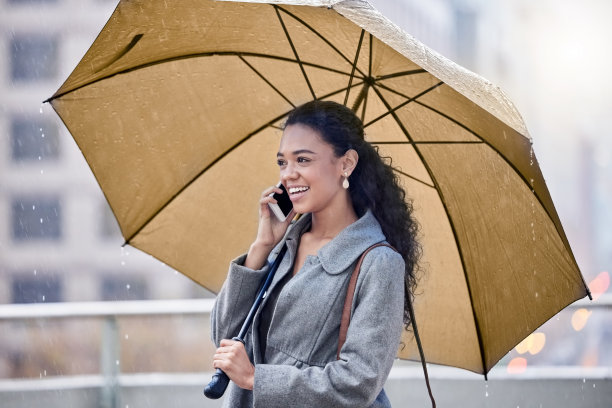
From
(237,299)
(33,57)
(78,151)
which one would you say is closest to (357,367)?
(237,299)

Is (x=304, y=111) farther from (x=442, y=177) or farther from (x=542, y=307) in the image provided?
(x=542, y=307)

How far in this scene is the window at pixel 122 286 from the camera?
2473 inches

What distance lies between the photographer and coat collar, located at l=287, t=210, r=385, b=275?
262 centimetres

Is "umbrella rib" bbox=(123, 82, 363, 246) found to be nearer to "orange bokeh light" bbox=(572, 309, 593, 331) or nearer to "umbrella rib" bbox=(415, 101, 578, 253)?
"umbrella rib" bbox=(415, 101, 578, 253)

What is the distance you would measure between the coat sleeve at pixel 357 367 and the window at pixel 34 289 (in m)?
64.0

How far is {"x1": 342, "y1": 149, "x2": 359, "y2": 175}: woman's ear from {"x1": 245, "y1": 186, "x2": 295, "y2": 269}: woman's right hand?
25 centimetres

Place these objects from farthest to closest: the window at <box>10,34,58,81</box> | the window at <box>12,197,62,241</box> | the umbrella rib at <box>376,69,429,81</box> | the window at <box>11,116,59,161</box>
Result: the window at <box>10,34,58,81</box> → the window at <box>11,116,59,161</box> → the window at <box>12,197,62,241</box> → the umbrella rib at <box>376,69,429,81</box>

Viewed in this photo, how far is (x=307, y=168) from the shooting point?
8.87 feet

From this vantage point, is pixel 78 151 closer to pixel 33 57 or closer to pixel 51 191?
pixel 51 191

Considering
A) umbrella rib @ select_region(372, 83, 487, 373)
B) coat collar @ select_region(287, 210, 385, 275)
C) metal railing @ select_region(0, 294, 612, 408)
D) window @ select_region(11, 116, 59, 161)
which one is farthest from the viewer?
window @ select_region(11, 116, 59, 161)

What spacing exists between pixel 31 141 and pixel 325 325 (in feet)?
225

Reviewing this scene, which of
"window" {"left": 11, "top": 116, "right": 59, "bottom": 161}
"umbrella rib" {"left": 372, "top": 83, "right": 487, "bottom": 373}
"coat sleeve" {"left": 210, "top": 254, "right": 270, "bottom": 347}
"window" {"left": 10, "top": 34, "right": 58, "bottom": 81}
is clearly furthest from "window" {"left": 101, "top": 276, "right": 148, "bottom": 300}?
"coat sleeve" {"left": 210, "top": 254, "right": 270, "bottom": 347}

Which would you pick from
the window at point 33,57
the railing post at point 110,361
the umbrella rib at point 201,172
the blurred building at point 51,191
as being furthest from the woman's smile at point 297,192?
the window at point 33,57

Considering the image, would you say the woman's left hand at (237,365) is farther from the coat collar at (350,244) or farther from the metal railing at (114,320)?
the metal railing at (114,320)
